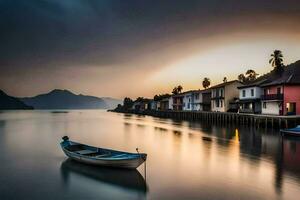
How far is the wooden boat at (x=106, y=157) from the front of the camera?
17219mm

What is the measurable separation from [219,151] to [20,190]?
19.5 m

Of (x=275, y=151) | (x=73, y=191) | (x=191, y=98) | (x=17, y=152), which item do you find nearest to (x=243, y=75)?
(x=191, y=98)

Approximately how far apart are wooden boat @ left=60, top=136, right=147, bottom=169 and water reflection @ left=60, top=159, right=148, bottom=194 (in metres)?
0.40

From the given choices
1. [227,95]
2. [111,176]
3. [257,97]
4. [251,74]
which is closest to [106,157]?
Answer: [111,176]

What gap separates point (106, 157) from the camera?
61.6 ft

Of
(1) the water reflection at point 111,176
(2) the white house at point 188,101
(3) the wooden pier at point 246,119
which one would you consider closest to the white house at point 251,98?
(3) the wooden pier at point 246,119

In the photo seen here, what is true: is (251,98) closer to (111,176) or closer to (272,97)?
(272,97)

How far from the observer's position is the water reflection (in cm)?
1619

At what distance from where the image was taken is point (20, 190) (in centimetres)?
1602

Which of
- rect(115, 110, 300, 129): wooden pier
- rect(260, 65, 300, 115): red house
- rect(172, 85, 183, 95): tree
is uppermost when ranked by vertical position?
rect(172, 85, 183, 95): tree

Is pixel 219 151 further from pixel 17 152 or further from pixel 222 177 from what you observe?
pixel 17 152

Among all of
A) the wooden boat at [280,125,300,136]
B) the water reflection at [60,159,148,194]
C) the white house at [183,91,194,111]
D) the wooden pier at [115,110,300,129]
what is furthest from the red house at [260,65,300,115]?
the white house at [183,91,194,111]

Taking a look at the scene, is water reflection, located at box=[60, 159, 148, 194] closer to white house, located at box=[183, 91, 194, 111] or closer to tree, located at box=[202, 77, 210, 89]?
white house, located at box=[183, 91, 194, 111]

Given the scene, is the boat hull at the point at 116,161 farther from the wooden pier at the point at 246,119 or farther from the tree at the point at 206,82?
the tree at the point at 206,82
